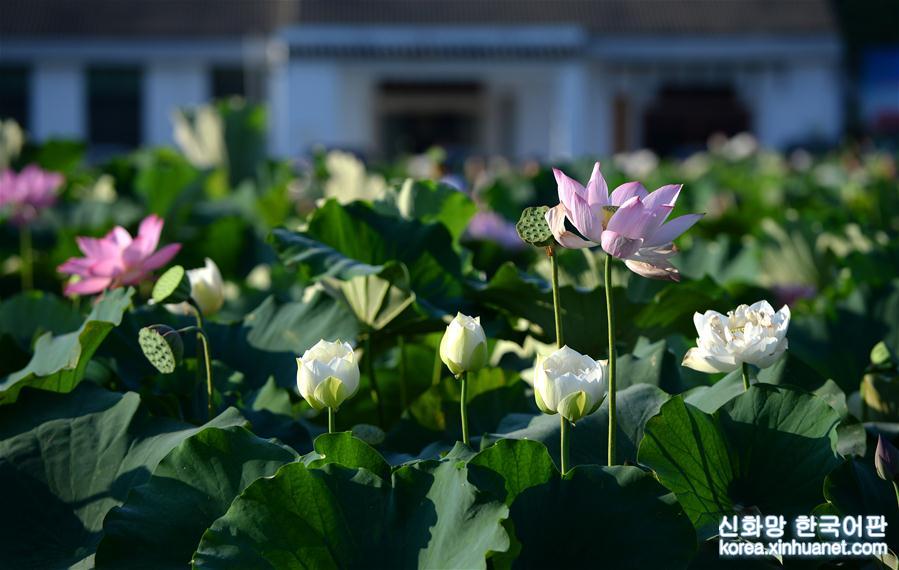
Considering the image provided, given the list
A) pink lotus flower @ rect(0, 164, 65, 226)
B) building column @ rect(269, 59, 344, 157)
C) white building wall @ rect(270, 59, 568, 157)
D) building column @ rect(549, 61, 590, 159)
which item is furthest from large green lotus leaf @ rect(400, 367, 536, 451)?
building column @ rect(549, 61, 590, 159)

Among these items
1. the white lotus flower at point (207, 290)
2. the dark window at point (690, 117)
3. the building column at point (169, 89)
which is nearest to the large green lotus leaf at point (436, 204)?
the white lotus flower at point (207, 290)

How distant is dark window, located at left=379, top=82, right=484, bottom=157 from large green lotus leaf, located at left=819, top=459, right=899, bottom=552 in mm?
21587

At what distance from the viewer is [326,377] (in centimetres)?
97

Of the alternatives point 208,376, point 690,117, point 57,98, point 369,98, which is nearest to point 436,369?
point 208,376

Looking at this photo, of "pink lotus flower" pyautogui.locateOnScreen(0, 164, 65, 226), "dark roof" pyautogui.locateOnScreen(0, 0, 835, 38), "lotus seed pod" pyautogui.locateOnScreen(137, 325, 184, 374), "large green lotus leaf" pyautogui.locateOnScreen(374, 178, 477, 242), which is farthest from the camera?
"dark roof" pyautogui.locateOnScreen(0, 0, 835, 38)

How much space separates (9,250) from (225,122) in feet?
3.98

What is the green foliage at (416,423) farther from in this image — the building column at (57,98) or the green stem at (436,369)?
the building column at (57,98)

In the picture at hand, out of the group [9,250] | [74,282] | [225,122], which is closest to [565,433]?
[74,282]

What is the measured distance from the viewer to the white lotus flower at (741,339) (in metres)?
0.98

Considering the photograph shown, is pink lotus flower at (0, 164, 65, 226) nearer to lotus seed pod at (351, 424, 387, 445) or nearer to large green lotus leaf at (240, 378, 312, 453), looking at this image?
large green lotus leaf at (240, 378, 312, 453)

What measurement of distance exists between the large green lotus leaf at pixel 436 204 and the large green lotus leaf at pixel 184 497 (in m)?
0.60

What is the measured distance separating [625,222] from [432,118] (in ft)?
76.6

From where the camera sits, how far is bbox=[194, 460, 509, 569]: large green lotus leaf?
34.0 inches

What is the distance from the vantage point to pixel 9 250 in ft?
8.05
